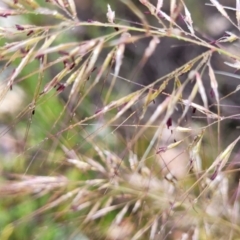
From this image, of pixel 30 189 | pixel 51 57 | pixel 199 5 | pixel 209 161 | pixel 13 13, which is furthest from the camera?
pixel 199 5

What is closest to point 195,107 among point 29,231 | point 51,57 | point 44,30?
point 44,30

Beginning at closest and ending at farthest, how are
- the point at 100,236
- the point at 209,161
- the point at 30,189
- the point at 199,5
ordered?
1. the point at 30,189
2. the point at 100,236
3. the point at 209,161
4. the point at 199,5

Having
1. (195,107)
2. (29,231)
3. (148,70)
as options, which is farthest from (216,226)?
(148,70)

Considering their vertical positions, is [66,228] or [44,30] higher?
[44,30]

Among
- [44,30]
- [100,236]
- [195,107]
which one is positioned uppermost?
[44,30]

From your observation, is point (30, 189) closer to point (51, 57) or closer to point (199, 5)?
point (51, 57)

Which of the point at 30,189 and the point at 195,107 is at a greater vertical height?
the point at 195,107

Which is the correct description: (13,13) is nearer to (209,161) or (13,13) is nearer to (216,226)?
(216,226)

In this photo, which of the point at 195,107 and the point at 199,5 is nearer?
the point at 195,107

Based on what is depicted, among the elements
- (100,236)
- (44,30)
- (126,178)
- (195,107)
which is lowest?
(100,236)
